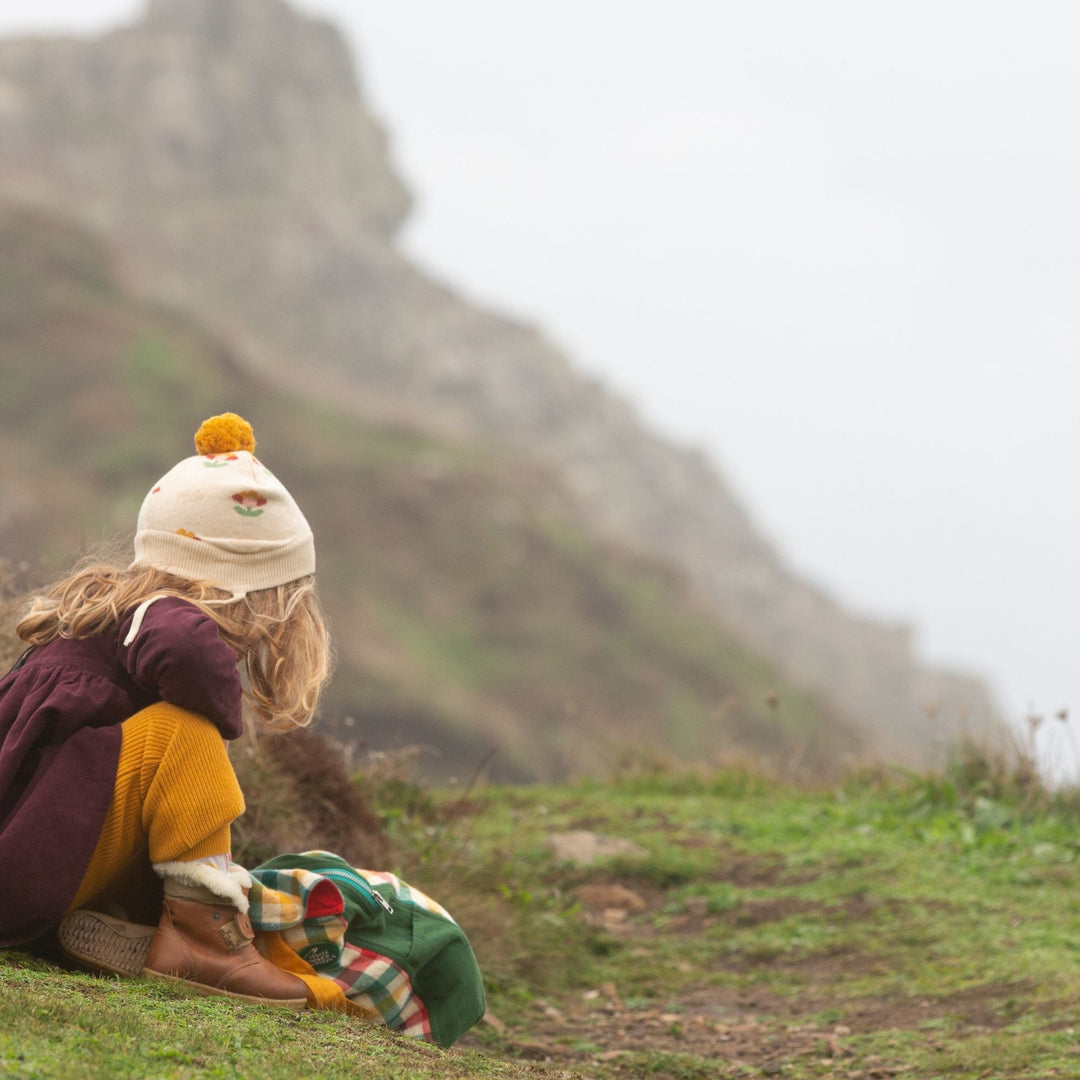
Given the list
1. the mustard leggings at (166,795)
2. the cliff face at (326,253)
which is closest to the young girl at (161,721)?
the mustard leggings at (166,795)

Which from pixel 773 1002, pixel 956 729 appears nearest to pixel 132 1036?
pixel 773 1002

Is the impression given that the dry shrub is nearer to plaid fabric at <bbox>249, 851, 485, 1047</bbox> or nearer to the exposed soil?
the exposed soil

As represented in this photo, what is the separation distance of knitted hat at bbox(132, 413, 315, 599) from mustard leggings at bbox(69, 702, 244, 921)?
416 millimetres

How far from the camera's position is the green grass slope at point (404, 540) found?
91.0 feet

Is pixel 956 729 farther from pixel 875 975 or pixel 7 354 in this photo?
pixel 7 354

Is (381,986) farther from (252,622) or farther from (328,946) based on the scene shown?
(252,622)

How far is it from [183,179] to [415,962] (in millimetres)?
54363

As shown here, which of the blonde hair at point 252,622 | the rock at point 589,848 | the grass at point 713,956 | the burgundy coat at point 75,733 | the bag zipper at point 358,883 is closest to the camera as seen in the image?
the grass at point 713,956

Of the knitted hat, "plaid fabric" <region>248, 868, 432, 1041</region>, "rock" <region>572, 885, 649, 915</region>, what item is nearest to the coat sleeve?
the knitted hat

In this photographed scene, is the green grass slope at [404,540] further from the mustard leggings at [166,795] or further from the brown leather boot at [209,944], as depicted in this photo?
the mustard leggings at [166,795]

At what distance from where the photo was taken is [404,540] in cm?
3241

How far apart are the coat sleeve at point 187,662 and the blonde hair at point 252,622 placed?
142 millimetres

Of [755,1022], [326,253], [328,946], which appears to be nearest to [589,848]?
[755,1022]

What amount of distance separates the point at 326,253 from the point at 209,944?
2163 inches
